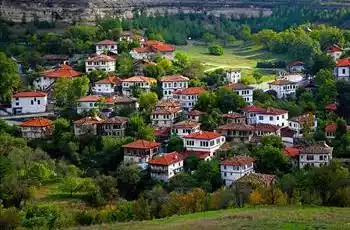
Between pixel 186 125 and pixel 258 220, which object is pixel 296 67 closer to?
pixel 186 125

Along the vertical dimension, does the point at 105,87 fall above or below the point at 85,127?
above

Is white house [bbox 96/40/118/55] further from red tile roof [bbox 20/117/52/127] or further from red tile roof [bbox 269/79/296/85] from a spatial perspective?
red tile roof [bbox 269/79/296/85]

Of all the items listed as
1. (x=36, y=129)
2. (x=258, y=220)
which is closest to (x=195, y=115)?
(x=36, y=129)

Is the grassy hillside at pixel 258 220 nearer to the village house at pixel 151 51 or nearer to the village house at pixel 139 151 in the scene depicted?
the village house at pixel 139 151

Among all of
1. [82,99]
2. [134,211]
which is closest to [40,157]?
[82,99]

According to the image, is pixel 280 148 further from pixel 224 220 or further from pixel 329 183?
pixel 224 220

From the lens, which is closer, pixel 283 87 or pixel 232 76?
pixel 283 87

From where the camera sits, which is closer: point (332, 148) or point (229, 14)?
A: point (332, 148)

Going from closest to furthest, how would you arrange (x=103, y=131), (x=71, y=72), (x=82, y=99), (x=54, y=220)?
(x=54, y=220) → (x=103, y=131) → (x=82, y=99) → (x=71, y=72)
